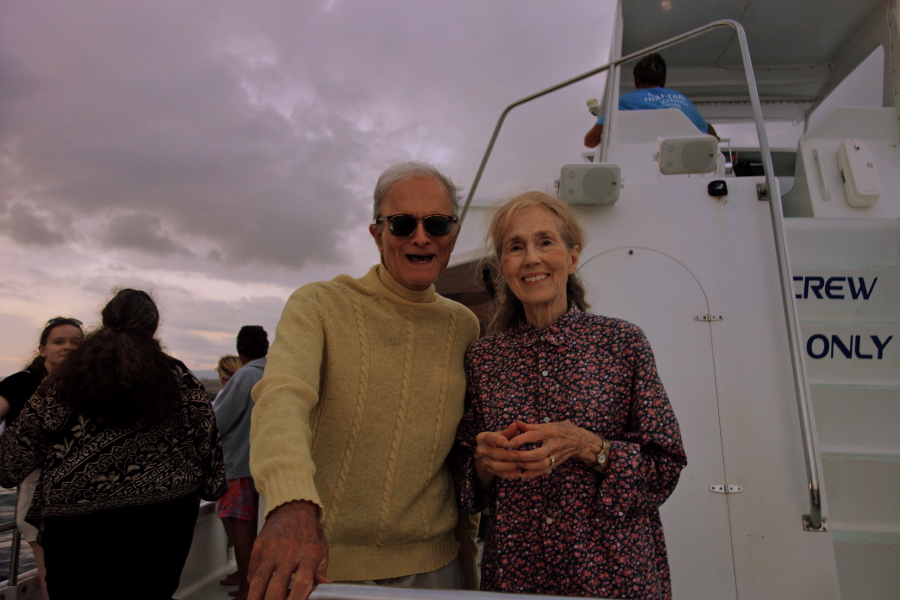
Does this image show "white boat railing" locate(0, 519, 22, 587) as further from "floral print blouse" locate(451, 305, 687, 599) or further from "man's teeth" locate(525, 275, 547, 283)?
"man's teeth" locate(525, 275, 547, 283)

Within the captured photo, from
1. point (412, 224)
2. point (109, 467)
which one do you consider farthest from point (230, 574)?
point (412, 224)

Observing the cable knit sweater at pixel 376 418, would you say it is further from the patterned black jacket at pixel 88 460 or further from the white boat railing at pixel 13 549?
the white boat railing at pixel 13 549

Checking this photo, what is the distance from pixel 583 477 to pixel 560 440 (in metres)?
0.20

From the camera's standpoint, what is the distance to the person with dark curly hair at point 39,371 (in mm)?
2662

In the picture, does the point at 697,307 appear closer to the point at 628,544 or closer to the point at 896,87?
the point at 628,544

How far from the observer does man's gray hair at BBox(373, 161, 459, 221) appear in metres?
1.50

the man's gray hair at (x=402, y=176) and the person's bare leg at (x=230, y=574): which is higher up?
the man's gray hair at (x=402, y=176)

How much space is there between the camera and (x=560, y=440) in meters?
1.12

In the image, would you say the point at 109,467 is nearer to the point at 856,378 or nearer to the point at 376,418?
the point at 376,418

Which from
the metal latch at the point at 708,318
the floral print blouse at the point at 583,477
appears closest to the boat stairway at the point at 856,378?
the metal latch at the point at 708,318

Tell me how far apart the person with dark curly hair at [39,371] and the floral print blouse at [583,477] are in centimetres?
221

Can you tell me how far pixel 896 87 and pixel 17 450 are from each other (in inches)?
178

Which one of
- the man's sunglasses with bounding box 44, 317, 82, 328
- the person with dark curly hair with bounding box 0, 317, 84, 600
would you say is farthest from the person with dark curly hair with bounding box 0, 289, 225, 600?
the man's sunglasses with bounding box 44, 317, 82, 328

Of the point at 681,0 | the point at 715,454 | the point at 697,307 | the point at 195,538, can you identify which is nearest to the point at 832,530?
the point at 715,454
